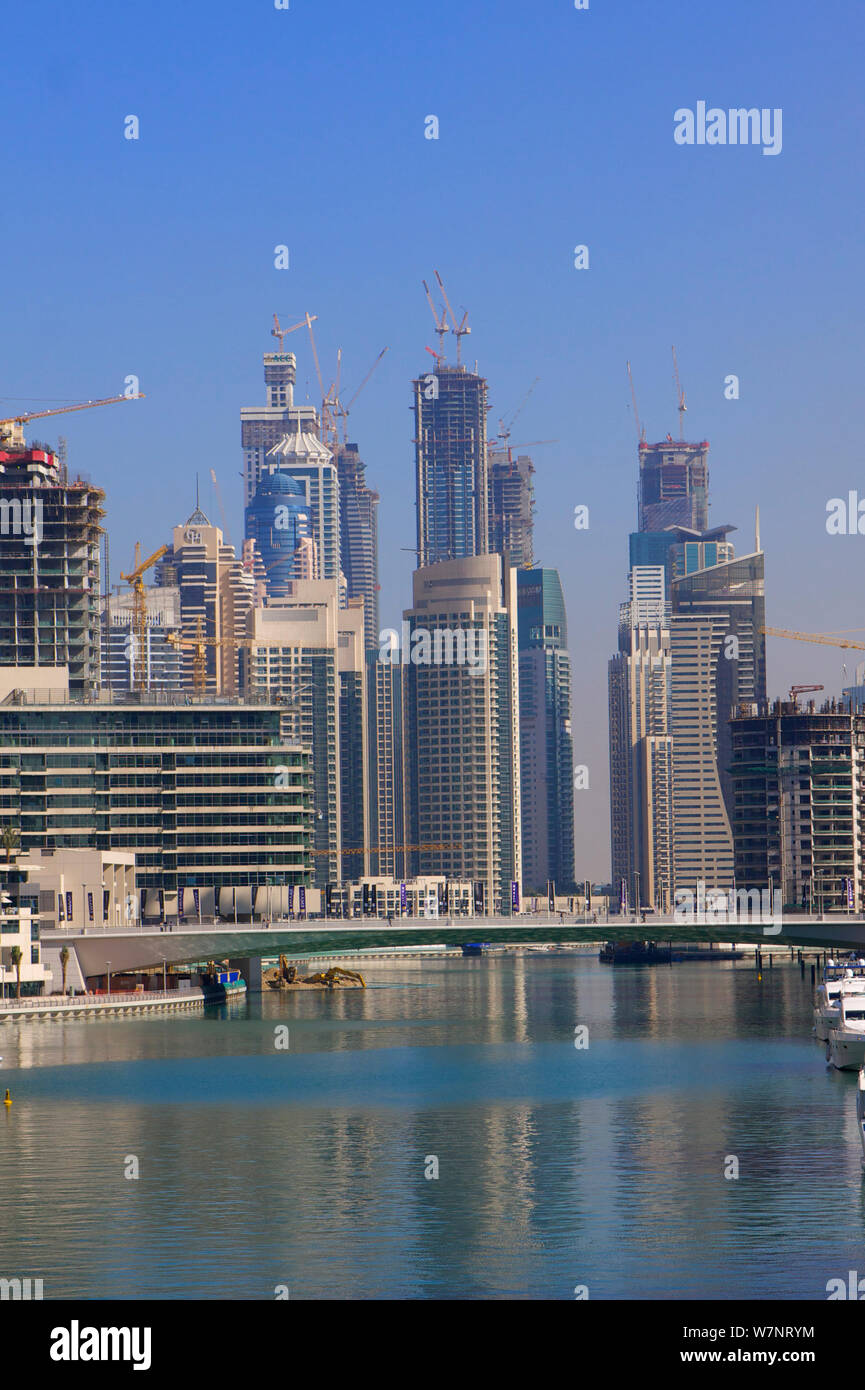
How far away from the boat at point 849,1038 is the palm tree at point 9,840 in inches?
3282

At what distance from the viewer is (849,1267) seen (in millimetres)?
51562

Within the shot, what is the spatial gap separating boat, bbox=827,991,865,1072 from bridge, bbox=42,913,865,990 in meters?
44.2

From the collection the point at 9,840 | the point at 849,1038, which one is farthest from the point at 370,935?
the point at 849,1038

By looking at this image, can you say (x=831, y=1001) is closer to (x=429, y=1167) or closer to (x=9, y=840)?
(x=429, y=1167)

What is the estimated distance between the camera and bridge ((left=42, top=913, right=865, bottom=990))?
485ft

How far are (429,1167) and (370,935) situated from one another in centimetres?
7764

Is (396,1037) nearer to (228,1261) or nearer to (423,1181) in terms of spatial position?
(423,1181)

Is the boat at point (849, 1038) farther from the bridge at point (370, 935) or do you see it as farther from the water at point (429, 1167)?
the bridge at point (370, 935)

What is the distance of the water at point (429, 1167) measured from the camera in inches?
2052

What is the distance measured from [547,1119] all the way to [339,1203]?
72.4 ft

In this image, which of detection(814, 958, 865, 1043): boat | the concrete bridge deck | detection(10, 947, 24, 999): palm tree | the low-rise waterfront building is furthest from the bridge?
the low-rise waterfront building

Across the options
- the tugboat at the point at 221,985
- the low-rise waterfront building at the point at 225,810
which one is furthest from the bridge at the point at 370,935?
the low-rise waterfront building at the point at 225,810
